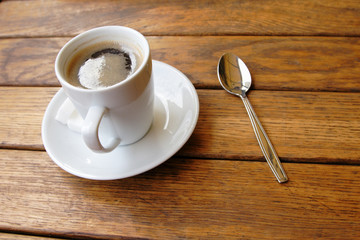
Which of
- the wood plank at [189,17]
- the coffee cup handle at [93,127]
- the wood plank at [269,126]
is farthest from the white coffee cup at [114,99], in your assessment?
the wood plank at [189,17]

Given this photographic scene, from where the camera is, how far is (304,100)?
0.64 metres

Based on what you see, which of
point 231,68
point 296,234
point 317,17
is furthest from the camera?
point 317,17

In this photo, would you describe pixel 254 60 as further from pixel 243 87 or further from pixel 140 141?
pixel 140 141

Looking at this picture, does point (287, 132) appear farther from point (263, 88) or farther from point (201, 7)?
point (201, 7)

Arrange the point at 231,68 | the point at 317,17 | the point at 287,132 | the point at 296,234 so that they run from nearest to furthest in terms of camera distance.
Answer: the point at 296,234
the point at 287,132
the point at 231,68
the point at 317,17

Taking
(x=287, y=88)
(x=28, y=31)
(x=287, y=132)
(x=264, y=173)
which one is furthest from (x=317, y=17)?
(x=28, y=31)

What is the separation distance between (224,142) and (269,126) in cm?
10

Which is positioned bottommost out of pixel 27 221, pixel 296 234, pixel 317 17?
pixel 27 221

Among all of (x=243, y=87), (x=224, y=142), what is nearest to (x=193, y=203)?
(x=224, y=142)

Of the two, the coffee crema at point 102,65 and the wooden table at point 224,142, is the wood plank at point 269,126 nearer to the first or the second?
the wooden table at point 224,142

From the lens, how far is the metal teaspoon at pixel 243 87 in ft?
1.79

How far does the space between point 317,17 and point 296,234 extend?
623 mm

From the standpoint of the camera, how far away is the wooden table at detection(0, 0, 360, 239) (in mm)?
495

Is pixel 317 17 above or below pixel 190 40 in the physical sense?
above
